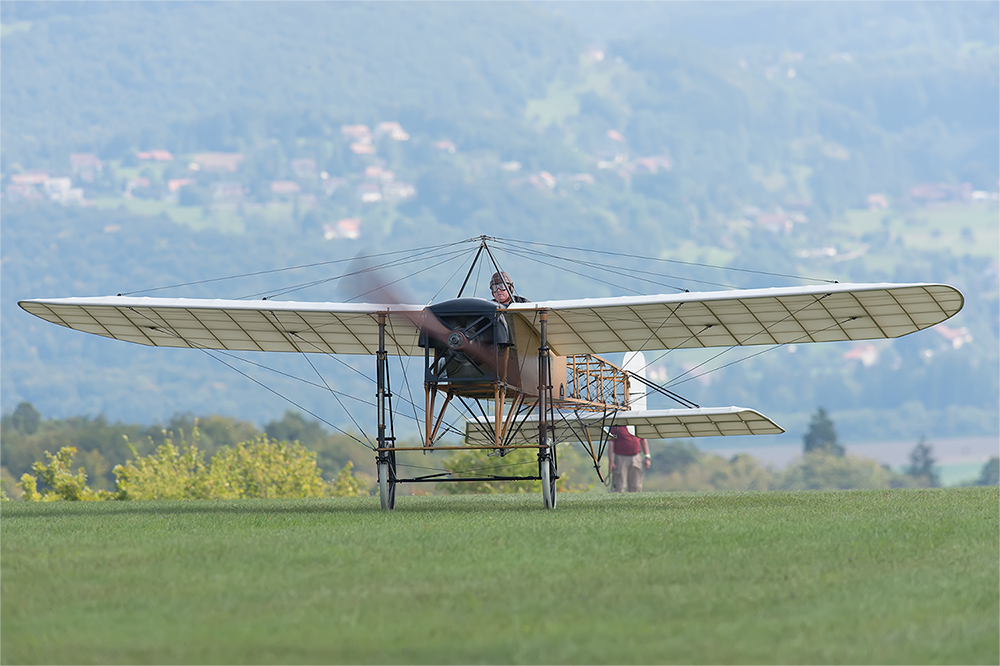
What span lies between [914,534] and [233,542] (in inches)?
276

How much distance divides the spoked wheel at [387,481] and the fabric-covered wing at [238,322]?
2.11 meters

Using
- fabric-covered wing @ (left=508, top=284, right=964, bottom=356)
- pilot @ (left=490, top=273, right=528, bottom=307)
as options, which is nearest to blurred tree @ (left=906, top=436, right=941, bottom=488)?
fabric-covered wing @ (left=508, top=284, right=964, bottom=356)

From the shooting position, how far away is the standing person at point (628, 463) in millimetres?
31281

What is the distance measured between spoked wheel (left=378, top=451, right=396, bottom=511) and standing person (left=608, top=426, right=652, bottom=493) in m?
14.2

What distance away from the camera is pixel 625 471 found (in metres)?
31.9

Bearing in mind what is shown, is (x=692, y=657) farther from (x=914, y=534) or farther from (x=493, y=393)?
(x=493, y=393)

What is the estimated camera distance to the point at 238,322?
771 inches

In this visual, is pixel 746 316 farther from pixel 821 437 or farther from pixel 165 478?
pixel 821 437

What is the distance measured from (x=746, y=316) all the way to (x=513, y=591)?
32.2 feet

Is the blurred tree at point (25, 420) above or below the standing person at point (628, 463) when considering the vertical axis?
above

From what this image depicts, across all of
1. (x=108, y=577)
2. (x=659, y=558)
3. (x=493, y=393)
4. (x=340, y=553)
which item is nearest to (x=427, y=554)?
(x=340, y=553)

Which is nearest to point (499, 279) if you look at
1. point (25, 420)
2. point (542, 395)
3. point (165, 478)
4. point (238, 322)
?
point (542, 395)

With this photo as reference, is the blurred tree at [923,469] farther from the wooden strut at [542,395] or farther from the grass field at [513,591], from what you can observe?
the grass field at [513,591]

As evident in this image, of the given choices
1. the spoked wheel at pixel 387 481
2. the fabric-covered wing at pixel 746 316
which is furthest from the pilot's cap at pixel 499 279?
Result: the spoked wheel at pixel 387 481
